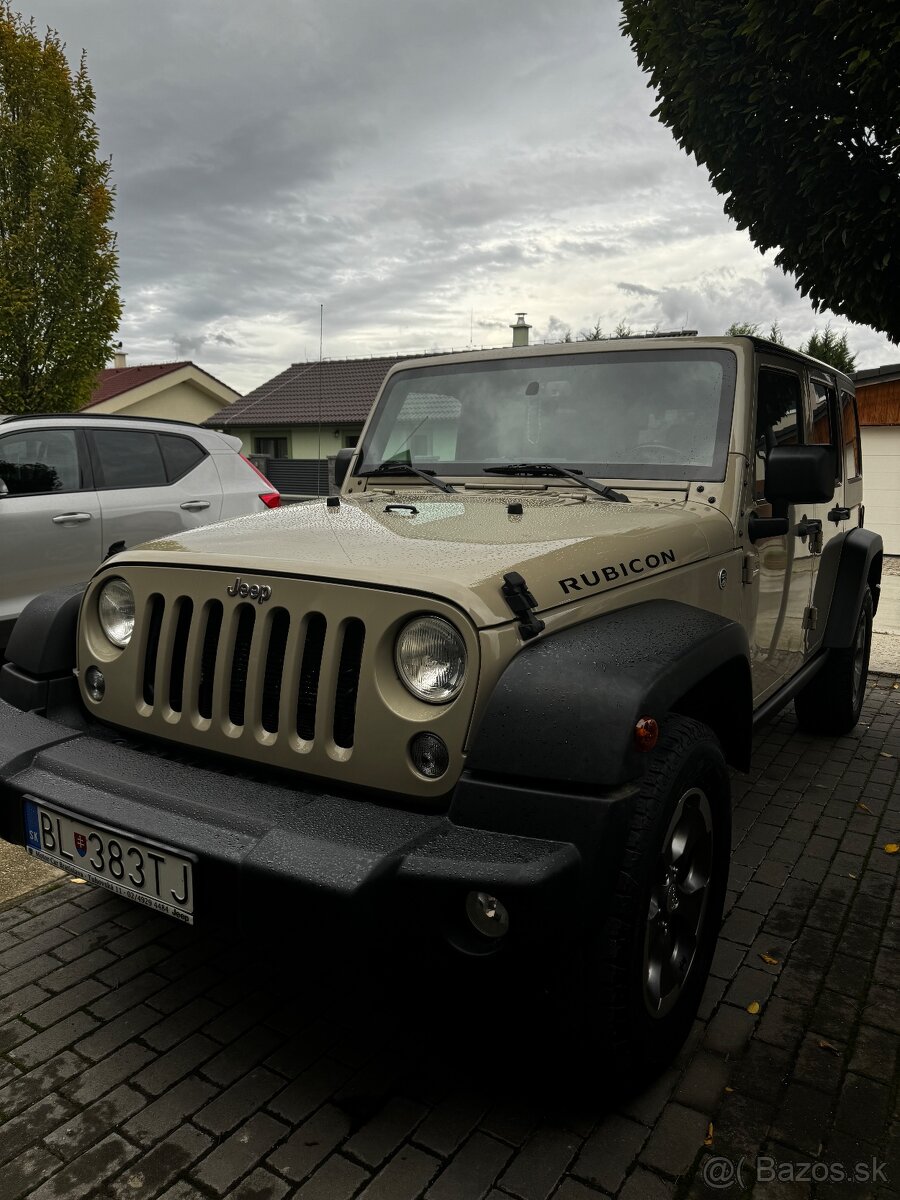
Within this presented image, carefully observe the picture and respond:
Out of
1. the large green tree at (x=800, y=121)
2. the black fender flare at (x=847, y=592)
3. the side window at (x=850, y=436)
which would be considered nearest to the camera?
the black fender flare at (x=847, y=592)

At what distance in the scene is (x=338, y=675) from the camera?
214 cm

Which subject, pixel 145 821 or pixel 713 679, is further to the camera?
pixel 713 679

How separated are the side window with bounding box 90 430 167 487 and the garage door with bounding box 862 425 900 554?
11503mm

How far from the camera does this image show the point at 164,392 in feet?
99.3

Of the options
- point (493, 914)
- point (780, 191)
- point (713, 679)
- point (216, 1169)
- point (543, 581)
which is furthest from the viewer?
point (780, 191)

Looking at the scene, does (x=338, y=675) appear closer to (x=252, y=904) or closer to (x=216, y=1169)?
(x=252, y=904)

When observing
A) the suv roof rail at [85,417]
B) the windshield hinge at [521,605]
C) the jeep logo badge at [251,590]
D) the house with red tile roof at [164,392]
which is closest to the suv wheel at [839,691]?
the windshield hinge at [521,605]

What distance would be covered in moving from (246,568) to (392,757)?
64cm

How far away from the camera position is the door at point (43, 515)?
18.8ft

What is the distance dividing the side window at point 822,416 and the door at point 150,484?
13.3ft

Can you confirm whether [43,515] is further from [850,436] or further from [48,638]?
[850,436]

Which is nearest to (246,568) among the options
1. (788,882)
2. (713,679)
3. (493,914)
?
(493,914)

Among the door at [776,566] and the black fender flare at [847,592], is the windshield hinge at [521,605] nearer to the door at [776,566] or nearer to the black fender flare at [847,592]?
the door at [776,566]

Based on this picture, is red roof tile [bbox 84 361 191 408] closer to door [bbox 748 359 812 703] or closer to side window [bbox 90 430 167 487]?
side window [bbox 90 430 167 487]
